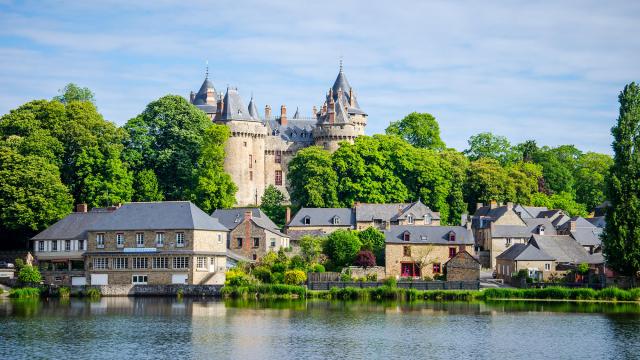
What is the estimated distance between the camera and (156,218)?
7238 centimetres

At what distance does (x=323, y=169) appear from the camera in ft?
311

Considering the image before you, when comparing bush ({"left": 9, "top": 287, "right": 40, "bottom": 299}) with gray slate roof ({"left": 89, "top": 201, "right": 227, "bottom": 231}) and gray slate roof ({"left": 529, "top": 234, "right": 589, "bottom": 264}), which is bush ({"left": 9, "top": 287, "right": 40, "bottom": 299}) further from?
gray slate roof ({"left": 529, "top": 234, "right": 589, "bottom": 264})

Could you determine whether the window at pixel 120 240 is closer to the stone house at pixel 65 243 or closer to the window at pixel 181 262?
the stone house at pixel 65 243

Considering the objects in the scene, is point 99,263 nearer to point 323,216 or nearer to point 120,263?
point 120,263

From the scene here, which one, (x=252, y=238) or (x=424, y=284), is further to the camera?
(x=252, y=238)

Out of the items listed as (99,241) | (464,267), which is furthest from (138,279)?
(464,267)

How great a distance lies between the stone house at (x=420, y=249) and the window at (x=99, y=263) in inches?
787

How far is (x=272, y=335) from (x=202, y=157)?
47193mm

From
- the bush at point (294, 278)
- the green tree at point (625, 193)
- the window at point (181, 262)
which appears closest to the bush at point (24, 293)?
the window at point (181, 262)

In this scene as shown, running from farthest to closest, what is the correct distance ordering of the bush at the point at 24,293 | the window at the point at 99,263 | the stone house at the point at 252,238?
1. the stone house at the point at 252,238
2. the window at the point at 99,263
3. the bush at the point at 24,293

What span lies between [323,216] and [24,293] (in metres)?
28.2

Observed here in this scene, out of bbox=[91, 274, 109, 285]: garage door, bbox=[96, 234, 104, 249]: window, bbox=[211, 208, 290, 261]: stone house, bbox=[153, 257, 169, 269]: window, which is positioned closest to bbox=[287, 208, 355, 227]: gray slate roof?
bbox=[211, 208, 290, 261]: stone house

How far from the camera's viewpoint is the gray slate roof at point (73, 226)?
7431 cm

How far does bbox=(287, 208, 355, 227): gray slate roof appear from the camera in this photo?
88312 mm
